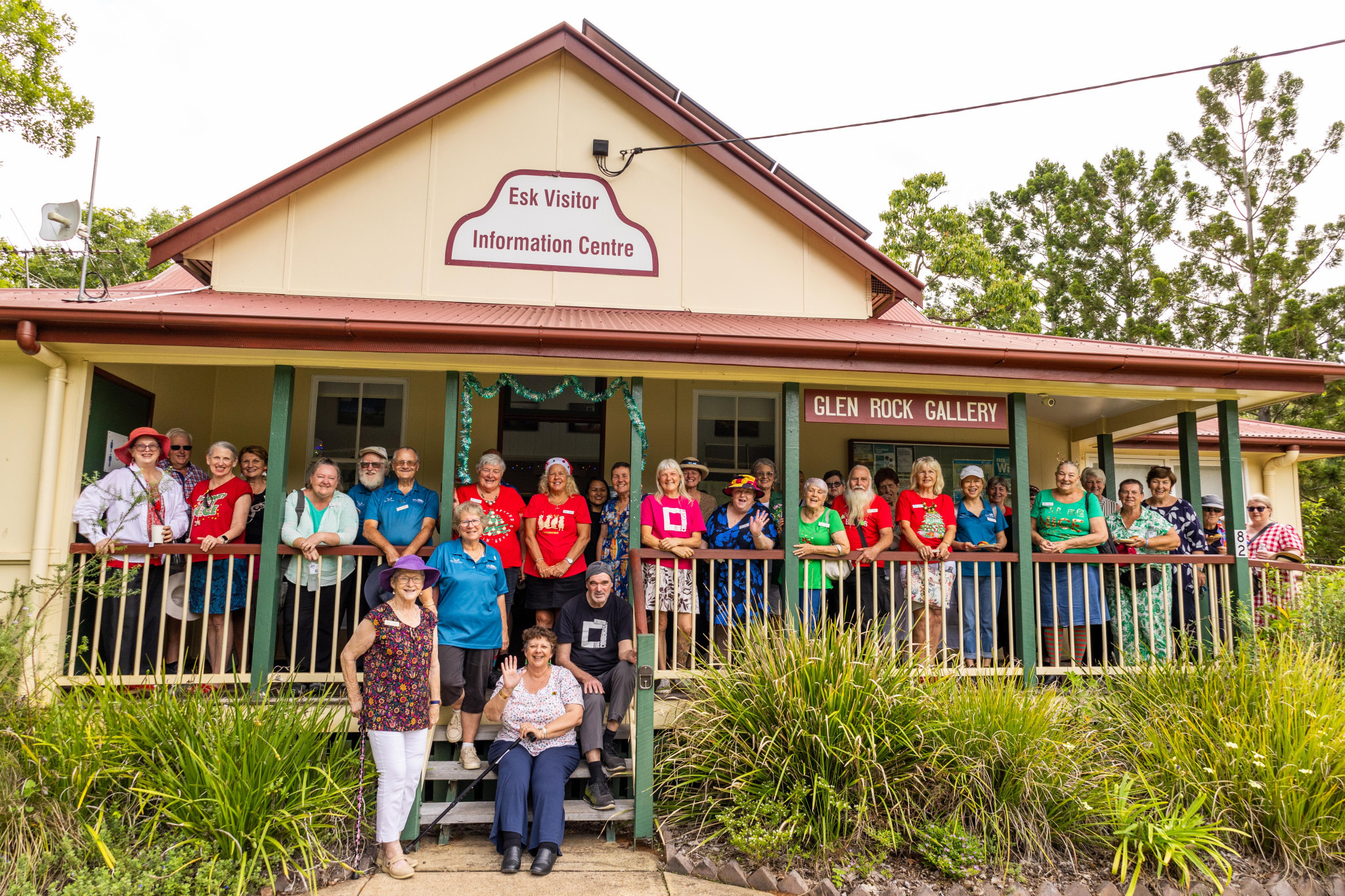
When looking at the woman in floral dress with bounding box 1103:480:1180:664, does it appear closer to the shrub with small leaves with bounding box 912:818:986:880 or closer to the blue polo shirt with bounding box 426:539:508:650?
the shrub with small leaves with bounding box 912:818:986:880

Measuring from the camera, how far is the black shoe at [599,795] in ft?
15.6

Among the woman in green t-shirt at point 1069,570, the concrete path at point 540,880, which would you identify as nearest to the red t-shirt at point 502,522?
the concrete path at point 540,880

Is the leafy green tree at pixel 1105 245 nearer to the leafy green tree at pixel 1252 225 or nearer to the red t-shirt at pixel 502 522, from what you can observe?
the leafy green tree at pixel 1252 225

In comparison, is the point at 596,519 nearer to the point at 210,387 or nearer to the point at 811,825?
the point at 811,825

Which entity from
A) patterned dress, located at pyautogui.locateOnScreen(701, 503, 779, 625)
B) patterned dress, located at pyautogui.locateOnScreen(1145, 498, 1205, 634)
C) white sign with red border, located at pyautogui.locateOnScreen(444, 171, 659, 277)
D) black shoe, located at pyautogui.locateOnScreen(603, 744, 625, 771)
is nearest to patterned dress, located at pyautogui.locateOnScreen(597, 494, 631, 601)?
patterned dress, located at pyautogui.locateOnScreen(701, 503, 779, 625)

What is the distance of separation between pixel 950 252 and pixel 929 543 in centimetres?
1627

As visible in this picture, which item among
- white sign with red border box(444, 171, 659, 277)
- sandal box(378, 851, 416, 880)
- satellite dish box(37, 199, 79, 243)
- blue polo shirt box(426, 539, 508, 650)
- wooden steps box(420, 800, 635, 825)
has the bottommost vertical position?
sandal box(378, 851, 416, 880)

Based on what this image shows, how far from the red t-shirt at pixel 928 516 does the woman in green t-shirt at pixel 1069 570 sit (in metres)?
0.86

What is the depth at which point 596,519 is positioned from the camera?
663 centimetres

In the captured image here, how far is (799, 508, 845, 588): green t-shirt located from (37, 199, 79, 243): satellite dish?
18.9ft

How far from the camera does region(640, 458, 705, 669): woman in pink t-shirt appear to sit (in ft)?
18.3

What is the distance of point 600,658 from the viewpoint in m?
5.16

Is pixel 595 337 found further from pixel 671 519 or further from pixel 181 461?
pixel 181 461

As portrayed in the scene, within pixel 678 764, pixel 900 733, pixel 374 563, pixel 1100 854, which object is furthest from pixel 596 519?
pixel 1100 854
